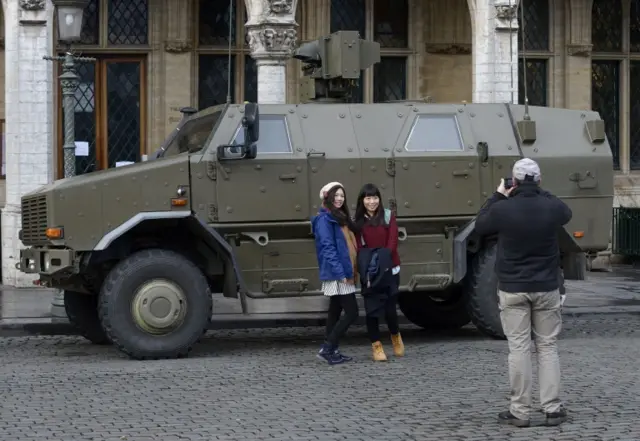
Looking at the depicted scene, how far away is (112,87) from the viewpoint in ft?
75.7

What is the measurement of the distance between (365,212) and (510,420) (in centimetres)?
374

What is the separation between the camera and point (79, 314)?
580 inches

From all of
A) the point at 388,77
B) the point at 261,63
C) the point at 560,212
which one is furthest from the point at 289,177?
the point at 388,77

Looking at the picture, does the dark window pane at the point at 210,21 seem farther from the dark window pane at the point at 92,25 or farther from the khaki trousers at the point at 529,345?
the khaki trousers at the point at 529,345

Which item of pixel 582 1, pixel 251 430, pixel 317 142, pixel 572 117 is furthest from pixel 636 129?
pixel 251 430

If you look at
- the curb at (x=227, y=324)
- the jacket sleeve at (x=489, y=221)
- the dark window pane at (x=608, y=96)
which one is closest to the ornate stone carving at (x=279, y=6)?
the curb at (x=227, y=324)

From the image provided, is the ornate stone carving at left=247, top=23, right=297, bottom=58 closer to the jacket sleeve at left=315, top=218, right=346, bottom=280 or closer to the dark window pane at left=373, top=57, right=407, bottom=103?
the dark window pane at left=373, top=57, right=407, bottom=103

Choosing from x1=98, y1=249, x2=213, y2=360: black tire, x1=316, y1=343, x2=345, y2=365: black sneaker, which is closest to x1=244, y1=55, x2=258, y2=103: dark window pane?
x1=98, y1=249, x2=213, y2=360: black tire

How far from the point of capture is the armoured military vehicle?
526 inches

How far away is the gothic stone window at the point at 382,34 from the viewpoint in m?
24.0

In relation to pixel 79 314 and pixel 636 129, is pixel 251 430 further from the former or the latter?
pixel 636 129

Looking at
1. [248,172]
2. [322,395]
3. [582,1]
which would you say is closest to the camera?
[322,395]

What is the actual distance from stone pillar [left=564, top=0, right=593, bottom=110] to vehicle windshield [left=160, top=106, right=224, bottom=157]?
440 inches

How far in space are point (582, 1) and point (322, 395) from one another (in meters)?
15.0
